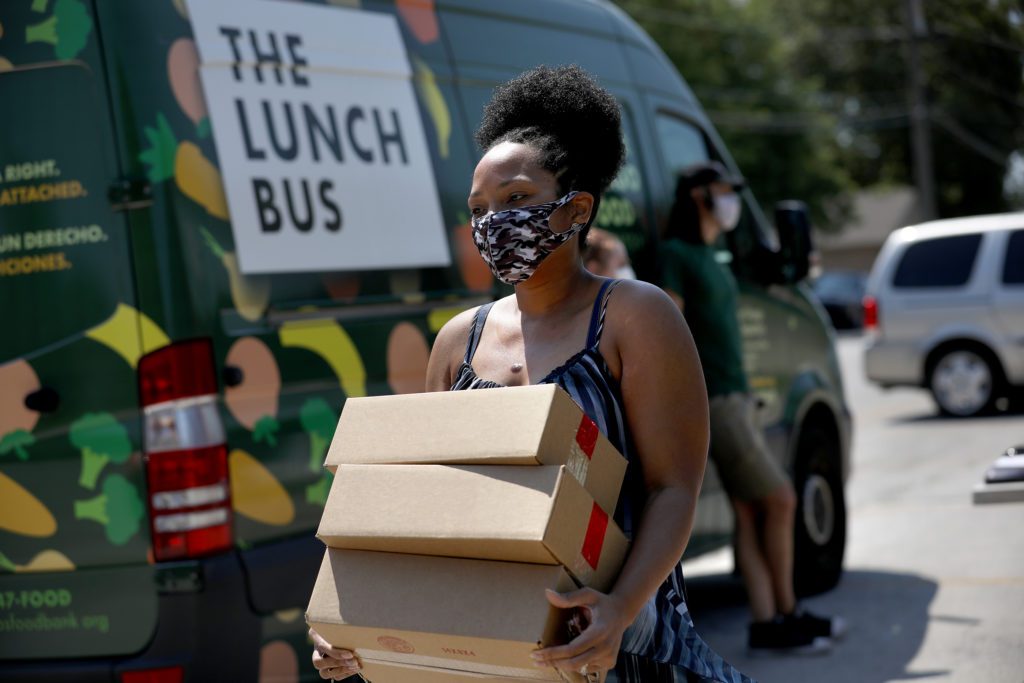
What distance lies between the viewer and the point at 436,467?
2275 millimetres

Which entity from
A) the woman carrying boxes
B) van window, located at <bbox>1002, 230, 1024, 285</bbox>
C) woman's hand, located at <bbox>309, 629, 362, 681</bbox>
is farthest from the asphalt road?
woman's hand, located at <bbox>309, 629, 362, 681</bbox>

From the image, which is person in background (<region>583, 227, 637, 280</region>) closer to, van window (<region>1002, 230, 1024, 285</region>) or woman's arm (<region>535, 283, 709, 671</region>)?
woman's arm (<region>535, 283, 709, 671</region>)

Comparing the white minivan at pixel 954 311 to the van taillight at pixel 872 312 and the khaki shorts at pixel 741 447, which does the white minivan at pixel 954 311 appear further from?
the khaki shorts at pixel 741 447

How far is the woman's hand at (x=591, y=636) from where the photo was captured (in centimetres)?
211

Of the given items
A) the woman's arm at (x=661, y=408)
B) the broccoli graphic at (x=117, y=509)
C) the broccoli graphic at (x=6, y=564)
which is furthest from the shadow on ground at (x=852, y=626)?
the woman's arm at (x=661, y=408)

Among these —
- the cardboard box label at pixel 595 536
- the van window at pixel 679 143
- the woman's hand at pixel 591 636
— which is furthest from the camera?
the van window at pixel 679 143

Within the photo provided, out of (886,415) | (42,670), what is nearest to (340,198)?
(42,670)

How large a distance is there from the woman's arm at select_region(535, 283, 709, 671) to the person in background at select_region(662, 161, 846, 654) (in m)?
3.21

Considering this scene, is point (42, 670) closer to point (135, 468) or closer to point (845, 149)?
point (135, 468)

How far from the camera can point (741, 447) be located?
5.70 m

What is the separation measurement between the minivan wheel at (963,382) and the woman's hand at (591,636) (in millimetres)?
12891

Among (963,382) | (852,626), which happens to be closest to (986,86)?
(963,382)

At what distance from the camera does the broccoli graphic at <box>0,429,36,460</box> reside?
4.12m

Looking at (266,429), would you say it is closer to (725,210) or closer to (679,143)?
(725,210)
